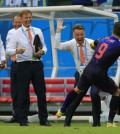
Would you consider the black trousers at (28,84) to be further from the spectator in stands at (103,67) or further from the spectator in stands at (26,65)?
the spectator in stands at (103,67)

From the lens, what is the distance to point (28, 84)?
1436 centimetres

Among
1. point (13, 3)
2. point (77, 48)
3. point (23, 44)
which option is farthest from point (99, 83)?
point (13, 3)

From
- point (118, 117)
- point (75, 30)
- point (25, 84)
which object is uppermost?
point (75, 30)

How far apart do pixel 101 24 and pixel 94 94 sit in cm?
607

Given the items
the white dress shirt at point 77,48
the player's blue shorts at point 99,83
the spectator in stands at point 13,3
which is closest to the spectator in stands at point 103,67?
the player's blue shorts at point 99,83

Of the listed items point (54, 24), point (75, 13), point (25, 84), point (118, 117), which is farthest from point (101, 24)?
point (25, 84)

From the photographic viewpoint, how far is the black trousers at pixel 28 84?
14.2 m

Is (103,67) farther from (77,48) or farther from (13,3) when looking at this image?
(13,3)

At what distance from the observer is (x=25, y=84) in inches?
564

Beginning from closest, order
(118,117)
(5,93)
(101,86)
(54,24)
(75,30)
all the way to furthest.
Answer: (101,86) → (75,30) → (118,117) → (5,93) → (54,24)

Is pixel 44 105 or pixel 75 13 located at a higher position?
pixel 75 13

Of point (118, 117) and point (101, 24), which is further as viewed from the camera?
point (101, 24)

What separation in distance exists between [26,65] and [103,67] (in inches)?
66.8

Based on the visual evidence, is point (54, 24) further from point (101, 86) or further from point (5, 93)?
point (101, 86)
